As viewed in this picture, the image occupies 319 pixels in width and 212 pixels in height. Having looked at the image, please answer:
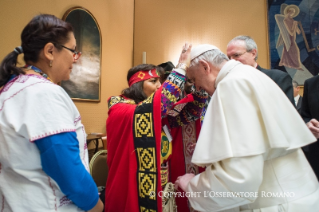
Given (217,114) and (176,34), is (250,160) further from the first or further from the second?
(176,34)

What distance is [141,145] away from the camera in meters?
1.48

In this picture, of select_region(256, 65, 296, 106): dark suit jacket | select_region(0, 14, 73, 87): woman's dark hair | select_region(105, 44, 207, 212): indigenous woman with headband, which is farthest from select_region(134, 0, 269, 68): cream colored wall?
select_region(0, 14, 73, 87): woman's dark hair

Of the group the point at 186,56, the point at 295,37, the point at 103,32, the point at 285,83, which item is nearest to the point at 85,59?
the point at 103,32

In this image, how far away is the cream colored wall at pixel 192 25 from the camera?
4.39 m

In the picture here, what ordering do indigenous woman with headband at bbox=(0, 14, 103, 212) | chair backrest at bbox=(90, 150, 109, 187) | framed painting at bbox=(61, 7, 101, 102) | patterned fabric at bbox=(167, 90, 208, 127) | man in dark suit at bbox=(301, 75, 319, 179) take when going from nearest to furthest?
indigenous woman with headband at bbox=(0, 14, 103, 212)
patterned fabric at bbox=(167, 90, 208, 127)
man in dark suit at bbox=(301, 75, 319, 179)
chair backrest at bbox=(90, 150, 109, 187)
framed painting at bbox=(61, 7, 101, 102)

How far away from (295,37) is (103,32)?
3.76m

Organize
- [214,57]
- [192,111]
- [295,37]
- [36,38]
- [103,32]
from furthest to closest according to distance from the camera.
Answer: [295,37] → [103,32] → [192,111] → [214,57] → [36,38]

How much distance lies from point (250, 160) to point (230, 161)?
83 millimetres

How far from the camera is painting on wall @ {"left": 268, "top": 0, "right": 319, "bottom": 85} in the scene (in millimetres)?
4125

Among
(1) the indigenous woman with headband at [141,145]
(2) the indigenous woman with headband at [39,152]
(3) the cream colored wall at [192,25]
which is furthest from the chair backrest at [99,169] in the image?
(3) the cream colored wall at [192,25]

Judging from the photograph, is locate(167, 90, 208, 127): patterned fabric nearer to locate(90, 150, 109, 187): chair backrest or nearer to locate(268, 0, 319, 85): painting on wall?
locate(90, 150, 109, 187): chair backrest

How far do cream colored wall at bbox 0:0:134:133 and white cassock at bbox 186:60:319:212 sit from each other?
2.37 meters

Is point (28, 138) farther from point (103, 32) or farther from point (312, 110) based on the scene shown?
point (103, 32)

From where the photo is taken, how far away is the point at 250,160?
92 cm
